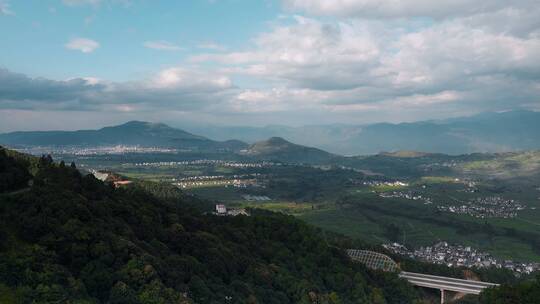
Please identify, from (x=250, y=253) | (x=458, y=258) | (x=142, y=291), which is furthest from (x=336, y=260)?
(x=458, y=258)

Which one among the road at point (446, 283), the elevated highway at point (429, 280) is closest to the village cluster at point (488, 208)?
the elevated highway at point (429, 280)

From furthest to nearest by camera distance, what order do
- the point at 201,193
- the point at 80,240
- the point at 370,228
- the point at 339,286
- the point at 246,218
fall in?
the point at 201,193, the point at 370,228, the point at 246,218, the point at 339,286, the point at 80,240

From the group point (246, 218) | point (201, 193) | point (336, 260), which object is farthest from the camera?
point (201, 193)

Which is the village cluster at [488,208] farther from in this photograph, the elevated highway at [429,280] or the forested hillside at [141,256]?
the forested hillside at [141,256]

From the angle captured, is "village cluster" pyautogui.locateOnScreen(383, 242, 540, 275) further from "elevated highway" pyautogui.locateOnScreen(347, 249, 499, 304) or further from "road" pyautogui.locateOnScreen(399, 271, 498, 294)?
"road" pyautogui.locateOnScreen(399, 271, 498, 294)

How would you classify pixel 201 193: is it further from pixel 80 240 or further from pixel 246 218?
pixel 80 240

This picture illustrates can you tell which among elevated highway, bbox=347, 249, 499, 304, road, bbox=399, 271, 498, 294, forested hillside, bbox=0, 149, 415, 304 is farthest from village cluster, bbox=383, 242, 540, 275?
forested hillside, bbox=0, 149, 415, 304

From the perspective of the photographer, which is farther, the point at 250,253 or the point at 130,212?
the point at 250,253
